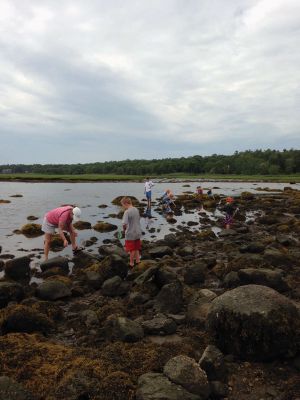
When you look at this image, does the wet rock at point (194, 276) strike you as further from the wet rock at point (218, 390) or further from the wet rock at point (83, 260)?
the wet rock at point (218, 390)

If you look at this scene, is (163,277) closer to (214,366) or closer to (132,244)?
(132,244)

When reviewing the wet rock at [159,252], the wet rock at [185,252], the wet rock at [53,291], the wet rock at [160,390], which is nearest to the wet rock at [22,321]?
the wet rock at [53,291]

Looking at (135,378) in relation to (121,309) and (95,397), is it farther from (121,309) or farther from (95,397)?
(121,309)

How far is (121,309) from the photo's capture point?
28.5 feet

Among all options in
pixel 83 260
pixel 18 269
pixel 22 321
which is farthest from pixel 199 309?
pixel 83 260

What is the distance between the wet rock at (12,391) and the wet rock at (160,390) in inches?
58.9

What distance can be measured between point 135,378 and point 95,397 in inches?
29.0

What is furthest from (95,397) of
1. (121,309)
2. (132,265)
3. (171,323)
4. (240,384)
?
(132,265)

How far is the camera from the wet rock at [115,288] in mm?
10305

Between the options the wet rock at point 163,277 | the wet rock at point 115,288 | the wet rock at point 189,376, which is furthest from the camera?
the wet rock at point 115,288

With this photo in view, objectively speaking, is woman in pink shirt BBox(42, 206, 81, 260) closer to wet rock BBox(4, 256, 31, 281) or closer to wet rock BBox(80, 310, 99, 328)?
wet rock BBox(4, 256, 31, 281)

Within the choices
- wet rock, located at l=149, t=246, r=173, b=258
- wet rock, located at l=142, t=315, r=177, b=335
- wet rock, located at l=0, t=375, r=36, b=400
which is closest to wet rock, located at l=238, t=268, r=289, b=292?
wet rock, located at l=142, t=315, r=177, b=335

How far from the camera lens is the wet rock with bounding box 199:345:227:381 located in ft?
17.8

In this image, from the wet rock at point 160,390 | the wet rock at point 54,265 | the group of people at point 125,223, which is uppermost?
the group of people at point 125,223
